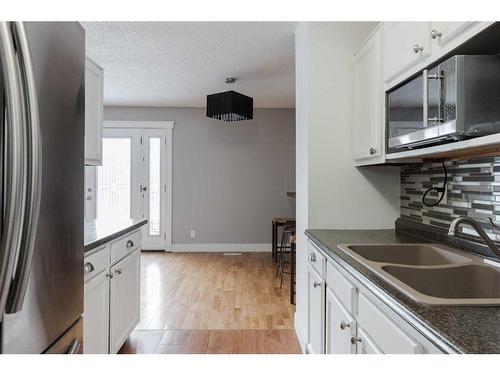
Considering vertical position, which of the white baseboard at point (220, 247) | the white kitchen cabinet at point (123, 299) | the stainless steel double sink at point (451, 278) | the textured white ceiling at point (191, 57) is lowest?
the white baseboard at point (220, 247)

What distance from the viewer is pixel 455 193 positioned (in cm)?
181

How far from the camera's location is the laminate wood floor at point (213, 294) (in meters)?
2.96

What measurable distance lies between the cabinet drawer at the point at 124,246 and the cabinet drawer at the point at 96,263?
114 millimetres

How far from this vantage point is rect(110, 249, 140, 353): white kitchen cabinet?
2.05 meters

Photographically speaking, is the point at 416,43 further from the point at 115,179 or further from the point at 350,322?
the point at 115,179

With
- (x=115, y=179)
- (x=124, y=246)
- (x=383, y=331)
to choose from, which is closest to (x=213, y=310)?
(x=124, y=246)

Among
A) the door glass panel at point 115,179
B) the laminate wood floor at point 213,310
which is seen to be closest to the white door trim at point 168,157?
the door glass panel at point 115,179

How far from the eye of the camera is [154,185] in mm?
5871

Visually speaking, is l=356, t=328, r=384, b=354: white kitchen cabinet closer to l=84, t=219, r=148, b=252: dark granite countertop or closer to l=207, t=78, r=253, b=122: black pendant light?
l=84, t=219, r=148, b=252: dark granite countertop

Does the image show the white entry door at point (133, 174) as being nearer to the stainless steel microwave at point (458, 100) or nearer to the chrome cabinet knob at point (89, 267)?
the chrome cabinet knob at point (89, 267)

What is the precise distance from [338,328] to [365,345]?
334mm

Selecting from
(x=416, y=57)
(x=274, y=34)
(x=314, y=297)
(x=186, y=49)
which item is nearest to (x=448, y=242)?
(x=314, y=297)

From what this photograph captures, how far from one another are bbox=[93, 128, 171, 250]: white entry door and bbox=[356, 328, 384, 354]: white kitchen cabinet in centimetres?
491
